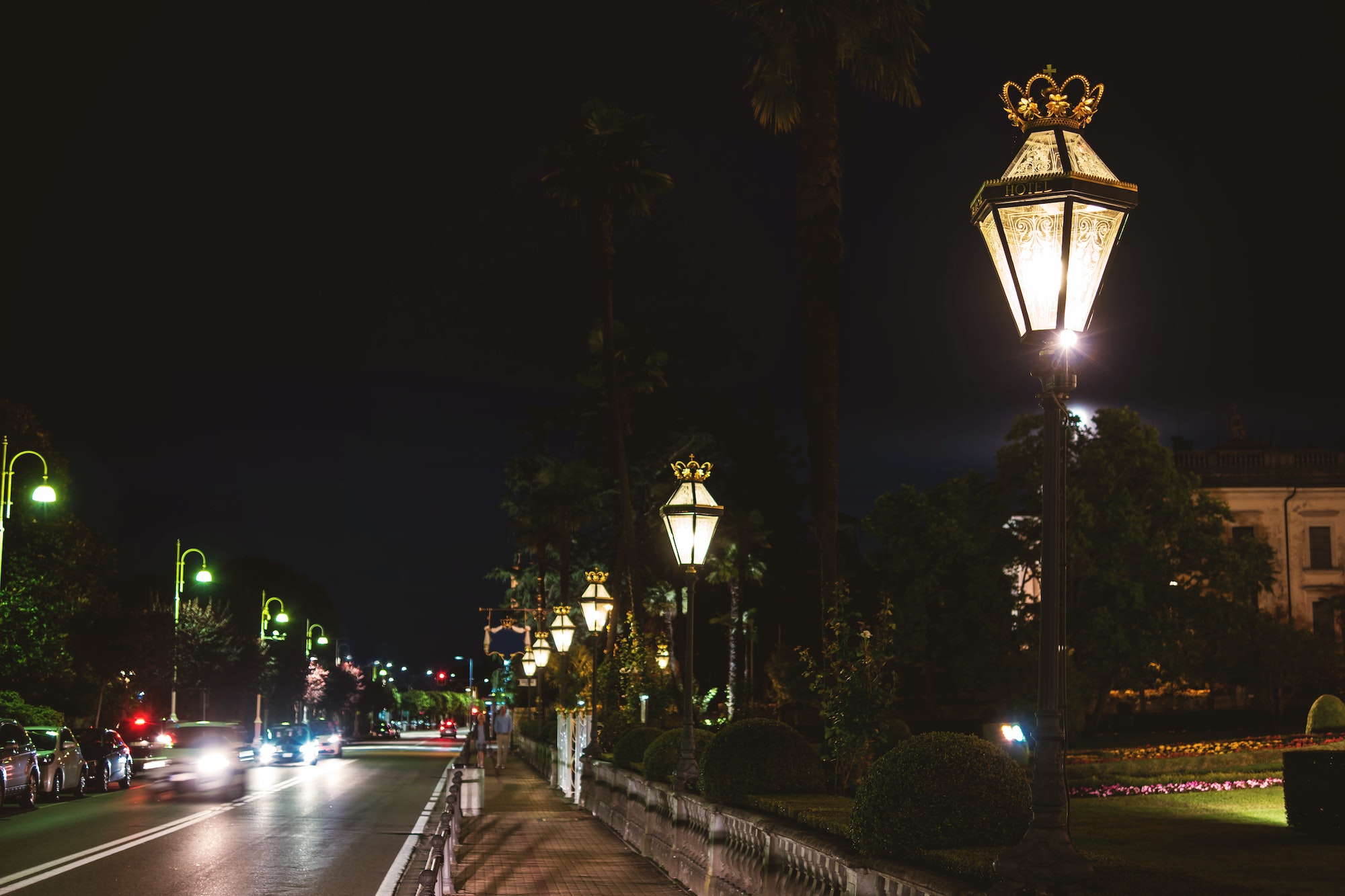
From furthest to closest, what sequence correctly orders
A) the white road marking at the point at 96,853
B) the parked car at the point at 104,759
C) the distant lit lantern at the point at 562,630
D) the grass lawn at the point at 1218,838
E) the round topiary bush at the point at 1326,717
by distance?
the distant lit lantern at the point at 562,630 < the parked car at the point at 104,759 < the round topiary bush at the point at 1326,717 < the grass lawn at the point at 1218,838 < the white road marking at the point at 96,853

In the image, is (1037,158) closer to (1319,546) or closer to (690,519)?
(690,519)

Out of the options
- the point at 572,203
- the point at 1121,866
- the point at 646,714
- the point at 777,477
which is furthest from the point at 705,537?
the point at 777,477

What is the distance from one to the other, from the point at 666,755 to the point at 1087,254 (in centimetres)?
1332

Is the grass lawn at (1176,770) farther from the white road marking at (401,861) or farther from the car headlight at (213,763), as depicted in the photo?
the car headlight at (213,763)

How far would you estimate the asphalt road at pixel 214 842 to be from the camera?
14.5 m

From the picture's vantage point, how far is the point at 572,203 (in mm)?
41000

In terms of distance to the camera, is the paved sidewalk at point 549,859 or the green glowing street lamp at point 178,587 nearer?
the paved sidewalk at point 549,859

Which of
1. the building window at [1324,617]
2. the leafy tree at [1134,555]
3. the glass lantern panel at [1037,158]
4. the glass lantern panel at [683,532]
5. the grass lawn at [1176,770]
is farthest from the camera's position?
the building window at [1324,617]

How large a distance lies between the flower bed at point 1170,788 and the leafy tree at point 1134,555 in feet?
53.6

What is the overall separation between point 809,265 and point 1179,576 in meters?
37.9

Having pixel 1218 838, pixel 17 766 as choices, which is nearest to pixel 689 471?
pixel 1218 838

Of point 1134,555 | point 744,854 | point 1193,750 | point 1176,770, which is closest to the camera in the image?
point 744,854

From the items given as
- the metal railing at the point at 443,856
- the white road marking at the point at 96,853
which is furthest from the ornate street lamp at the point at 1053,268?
the white road marking at the point at 96,853

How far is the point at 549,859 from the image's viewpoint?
17641mm
